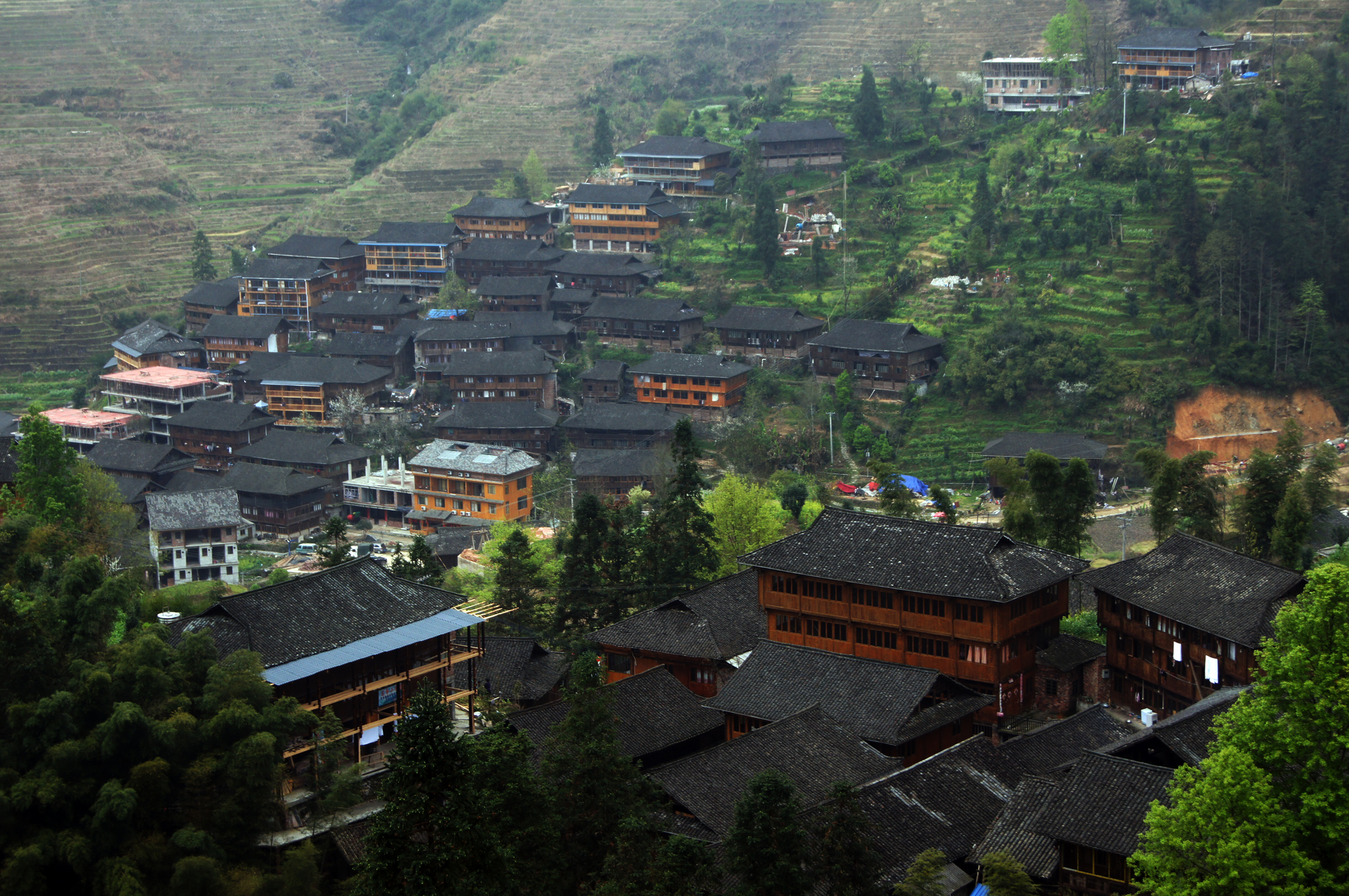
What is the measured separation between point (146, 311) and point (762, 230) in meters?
33.4

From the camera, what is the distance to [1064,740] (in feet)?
83.3

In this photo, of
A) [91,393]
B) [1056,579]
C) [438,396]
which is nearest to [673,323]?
[438,396]

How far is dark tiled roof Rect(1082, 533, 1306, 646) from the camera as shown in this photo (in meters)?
26.6

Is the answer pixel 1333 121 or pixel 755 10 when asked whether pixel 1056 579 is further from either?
pixel 755 10

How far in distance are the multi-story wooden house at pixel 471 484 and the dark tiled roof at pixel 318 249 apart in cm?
1923

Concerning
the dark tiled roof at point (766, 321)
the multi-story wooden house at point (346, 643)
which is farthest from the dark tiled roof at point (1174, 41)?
the multi-story wooden house at point (346, 643)

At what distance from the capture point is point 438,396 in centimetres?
6234

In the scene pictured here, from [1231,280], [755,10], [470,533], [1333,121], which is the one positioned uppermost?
[755,10]

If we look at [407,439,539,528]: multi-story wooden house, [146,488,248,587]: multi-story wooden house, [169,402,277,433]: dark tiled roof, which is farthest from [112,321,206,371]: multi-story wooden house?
[407,439,539,528]: multi-story wooden house

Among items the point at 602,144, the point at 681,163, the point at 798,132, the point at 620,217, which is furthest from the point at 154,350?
the point at 798,132

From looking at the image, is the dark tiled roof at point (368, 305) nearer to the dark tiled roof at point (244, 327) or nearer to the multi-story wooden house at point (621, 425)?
the dark tiled roof at point (244, 327)

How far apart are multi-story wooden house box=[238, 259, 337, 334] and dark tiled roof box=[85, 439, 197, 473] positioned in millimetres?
12308

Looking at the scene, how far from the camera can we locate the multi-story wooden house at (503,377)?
60.3m

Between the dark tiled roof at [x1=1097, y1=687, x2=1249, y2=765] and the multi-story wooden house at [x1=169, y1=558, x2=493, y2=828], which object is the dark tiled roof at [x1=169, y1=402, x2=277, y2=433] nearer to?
the multi-story wooden house at [x1=169, y1=558, x2=493, y2=828]
